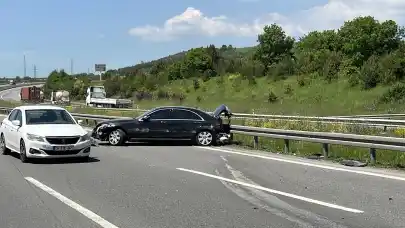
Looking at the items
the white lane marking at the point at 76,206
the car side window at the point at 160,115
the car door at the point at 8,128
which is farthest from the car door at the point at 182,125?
the white lane marking at the point at 76,206

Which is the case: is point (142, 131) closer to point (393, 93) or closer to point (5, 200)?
point (5, 200)

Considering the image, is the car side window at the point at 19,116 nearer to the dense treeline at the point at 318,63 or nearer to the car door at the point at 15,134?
the car door at the point at 15,134

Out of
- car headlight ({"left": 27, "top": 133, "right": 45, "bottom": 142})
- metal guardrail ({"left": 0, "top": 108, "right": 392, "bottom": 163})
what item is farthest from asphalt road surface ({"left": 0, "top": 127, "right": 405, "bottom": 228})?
metal guardrail ({"left": 0, "top": 108, "right": 392, "bottom": 163})

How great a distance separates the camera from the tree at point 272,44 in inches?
2940

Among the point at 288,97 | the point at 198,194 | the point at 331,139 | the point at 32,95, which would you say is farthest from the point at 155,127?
the point at 32,95

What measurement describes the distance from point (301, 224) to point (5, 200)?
4.98 metres

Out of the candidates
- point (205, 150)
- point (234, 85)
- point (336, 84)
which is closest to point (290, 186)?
point (205, 150)

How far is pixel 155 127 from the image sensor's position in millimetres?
19875

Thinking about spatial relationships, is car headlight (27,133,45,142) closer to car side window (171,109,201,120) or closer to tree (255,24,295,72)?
car side window (171,109,201,120)

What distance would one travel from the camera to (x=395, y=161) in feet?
45.1

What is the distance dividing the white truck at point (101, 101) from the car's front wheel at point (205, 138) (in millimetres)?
41471

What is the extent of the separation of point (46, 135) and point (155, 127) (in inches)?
251

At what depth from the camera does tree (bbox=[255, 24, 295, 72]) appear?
74.7 metres

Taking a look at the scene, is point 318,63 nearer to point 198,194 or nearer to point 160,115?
point 160,115
